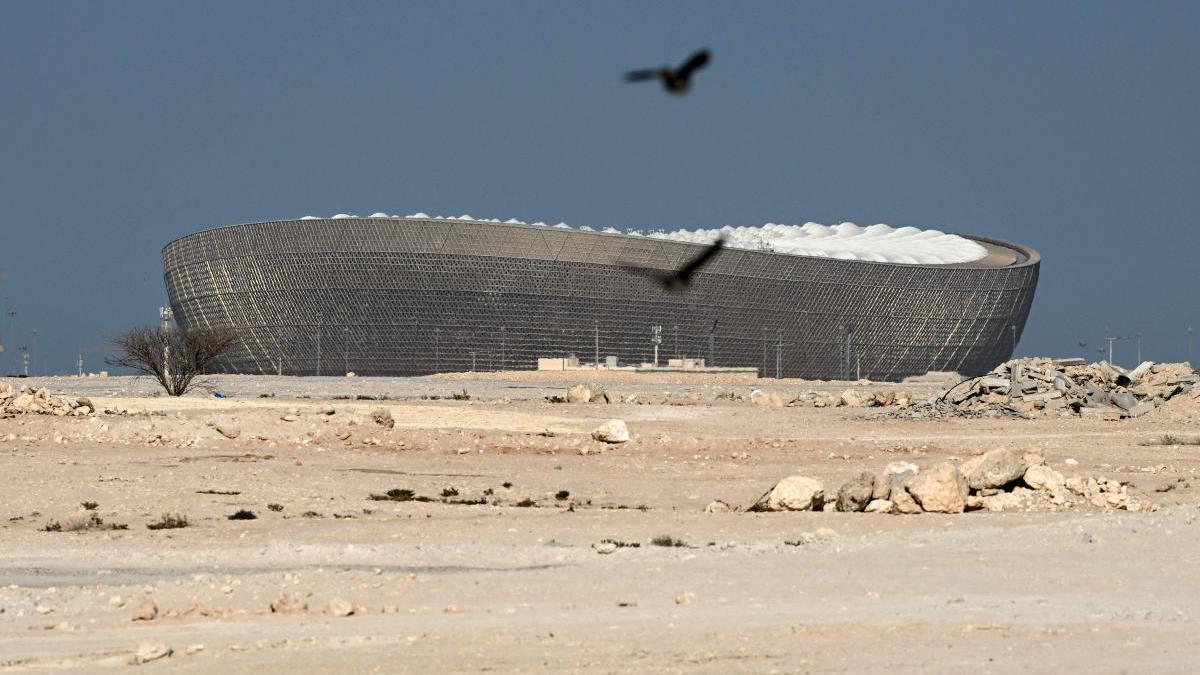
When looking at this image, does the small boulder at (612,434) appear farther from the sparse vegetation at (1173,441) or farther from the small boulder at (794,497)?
the small boulder at (794,497)

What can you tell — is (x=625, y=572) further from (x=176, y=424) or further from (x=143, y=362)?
(x=143, y=362)

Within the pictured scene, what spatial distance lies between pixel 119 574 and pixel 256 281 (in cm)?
11045

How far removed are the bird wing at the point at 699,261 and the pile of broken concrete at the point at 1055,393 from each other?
3806 cm

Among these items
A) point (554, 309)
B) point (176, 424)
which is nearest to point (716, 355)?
point (554, 309)

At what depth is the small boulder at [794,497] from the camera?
20766mm

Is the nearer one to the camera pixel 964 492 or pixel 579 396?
pixel 964 492

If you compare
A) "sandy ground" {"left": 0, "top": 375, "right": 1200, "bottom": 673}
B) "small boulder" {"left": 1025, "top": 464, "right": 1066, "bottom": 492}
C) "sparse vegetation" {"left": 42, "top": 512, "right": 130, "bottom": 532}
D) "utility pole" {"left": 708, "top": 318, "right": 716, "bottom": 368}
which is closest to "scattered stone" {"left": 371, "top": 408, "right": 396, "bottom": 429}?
"sandy ground" {"left": 0, "top": 375, "right": 1200, "bottom": 673}

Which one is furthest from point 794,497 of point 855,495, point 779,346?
point 779,346

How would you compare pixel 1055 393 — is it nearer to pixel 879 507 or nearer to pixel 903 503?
pixel 903 503

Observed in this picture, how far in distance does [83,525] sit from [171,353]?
140 feet

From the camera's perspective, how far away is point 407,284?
11912 cm

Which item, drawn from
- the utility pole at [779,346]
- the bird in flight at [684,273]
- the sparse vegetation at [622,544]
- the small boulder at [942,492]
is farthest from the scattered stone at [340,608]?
the utility pole at [779,346]

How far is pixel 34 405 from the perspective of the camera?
111ft

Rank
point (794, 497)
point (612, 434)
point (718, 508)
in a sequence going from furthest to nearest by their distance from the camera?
point (612, 434), point (718, 508), point (794, 497)
